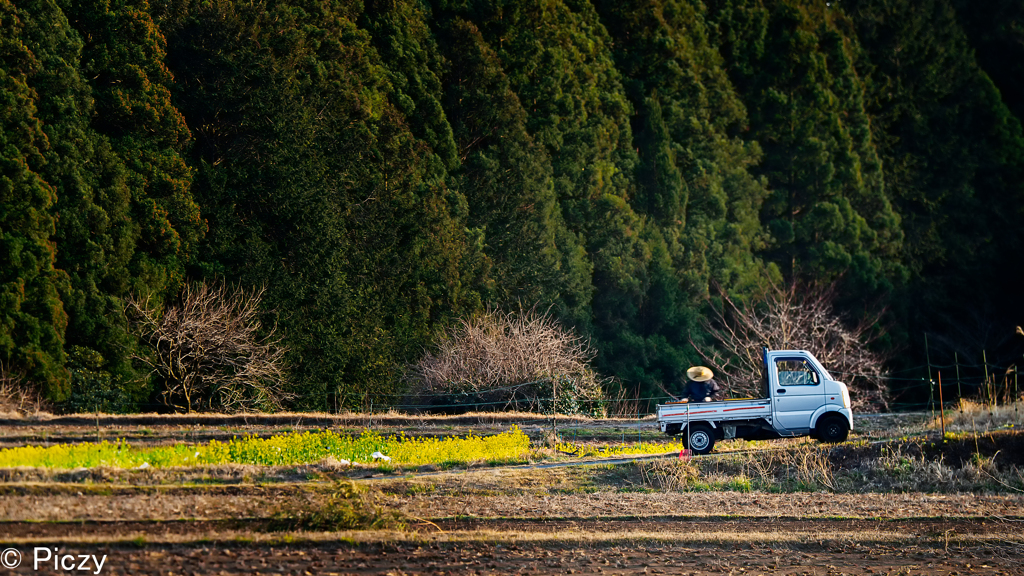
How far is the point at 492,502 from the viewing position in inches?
586

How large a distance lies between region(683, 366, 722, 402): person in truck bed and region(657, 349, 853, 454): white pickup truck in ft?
1.63

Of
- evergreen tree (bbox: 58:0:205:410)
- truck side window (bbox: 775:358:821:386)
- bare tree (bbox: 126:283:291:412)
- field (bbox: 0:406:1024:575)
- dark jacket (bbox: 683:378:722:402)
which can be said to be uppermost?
evergreen tree (bbox: 58:0:205:410)

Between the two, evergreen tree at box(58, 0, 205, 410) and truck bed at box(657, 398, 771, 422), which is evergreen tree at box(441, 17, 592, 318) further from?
truck bed at box(657, 398, 771, 422)

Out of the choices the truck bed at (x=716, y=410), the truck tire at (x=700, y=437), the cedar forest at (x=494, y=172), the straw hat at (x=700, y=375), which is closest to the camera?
the truck bed at (x=716, y=410)

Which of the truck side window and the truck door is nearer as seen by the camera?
the truck door

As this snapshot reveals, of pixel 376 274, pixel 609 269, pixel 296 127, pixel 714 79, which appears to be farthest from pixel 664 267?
pixel 296 127

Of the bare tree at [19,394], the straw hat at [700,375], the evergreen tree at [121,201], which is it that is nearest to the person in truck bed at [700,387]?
Result: the straw hat at [700,375]

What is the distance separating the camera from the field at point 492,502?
37.2 feet

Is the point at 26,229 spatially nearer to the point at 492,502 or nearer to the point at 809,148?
the point at 492,502

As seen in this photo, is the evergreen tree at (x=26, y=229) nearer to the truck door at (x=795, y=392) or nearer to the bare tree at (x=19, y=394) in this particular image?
the bare tree at (x=19, y=394)

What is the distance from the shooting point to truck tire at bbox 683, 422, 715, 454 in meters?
20.6

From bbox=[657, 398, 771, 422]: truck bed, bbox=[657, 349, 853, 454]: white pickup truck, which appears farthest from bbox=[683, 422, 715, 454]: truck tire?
bbox=[657, 398, 771, 422]: truck bed

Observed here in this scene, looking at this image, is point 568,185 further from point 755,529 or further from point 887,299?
point 755,529

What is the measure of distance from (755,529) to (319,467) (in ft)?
22.0
